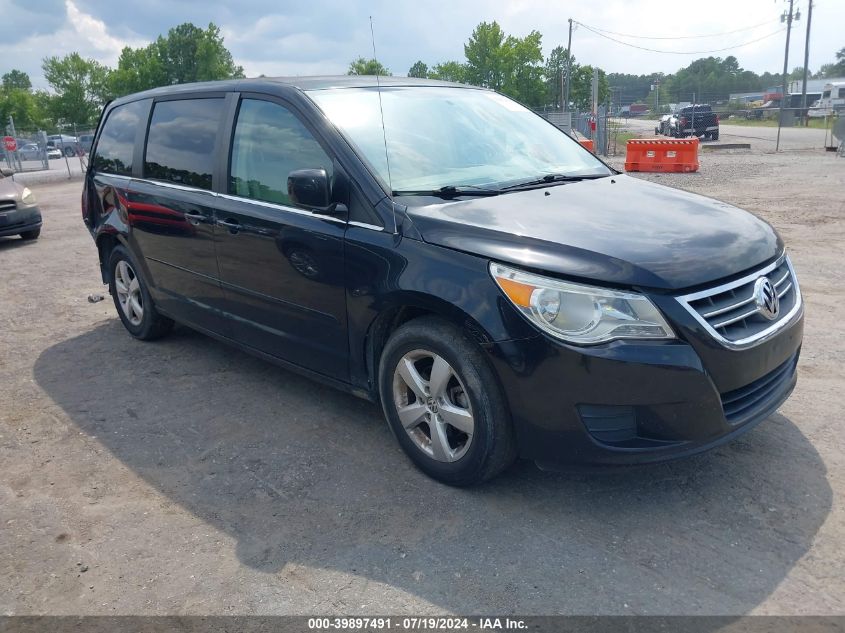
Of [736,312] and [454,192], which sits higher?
[454,192]

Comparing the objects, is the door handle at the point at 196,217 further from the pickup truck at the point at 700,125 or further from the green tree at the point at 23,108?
the green tree at the point at 23,108

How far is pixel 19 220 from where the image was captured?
11234 mm

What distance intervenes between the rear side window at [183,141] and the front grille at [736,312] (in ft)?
10.0

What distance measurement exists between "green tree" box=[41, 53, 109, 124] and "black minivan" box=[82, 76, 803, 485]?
63545mm

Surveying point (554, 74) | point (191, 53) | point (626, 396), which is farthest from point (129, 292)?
point (191, 53)

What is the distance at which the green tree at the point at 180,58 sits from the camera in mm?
66250

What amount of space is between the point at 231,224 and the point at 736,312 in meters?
2.79

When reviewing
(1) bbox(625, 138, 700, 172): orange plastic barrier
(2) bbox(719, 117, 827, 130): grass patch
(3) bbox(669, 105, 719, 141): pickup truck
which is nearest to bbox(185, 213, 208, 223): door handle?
(1) bbox(625, 138, 700, 172): orange plastic barrier

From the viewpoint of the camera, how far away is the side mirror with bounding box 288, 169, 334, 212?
3457 mm

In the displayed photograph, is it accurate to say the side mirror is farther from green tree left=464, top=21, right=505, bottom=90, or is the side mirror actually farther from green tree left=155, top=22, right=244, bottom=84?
green tree left=155, top=22, right=244, bottom=84

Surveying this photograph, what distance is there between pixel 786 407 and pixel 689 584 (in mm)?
1843

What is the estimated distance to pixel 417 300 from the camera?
3.26m

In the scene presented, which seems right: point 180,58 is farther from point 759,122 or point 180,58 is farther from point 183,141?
point 183,141

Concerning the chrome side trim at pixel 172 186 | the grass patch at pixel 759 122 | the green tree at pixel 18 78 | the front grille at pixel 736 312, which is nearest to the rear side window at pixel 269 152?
the chrome side trim at pixel 172 186
